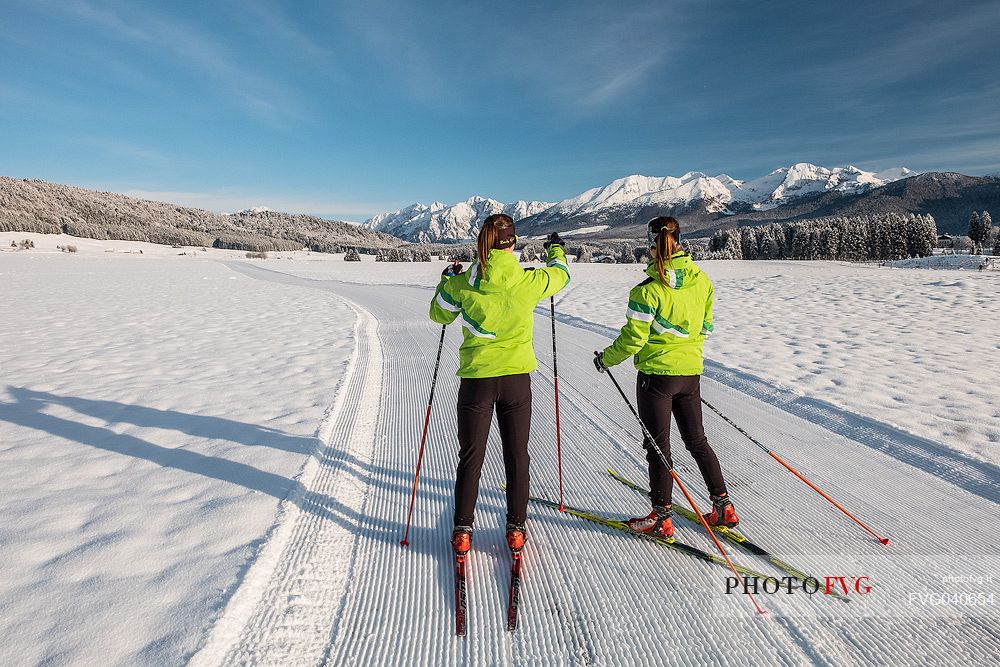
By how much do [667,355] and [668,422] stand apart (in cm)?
52

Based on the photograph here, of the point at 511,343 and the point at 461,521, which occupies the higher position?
the point at 511,343

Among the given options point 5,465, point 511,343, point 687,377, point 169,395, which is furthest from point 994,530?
point 169,395

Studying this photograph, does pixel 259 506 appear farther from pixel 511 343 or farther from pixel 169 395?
pixel 169 395

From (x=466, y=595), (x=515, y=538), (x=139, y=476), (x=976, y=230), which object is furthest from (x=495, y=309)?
(x=976, y=230)

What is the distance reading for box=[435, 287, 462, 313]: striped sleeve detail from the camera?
3203 millimetres

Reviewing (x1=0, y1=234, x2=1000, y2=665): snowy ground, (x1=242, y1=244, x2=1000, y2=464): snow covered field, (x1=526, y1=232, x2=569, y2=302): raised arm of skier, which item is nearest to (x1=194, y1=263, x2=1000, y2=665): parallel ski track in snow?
(x1=0, y1=234, x2=1000, y2=665): snowy ground

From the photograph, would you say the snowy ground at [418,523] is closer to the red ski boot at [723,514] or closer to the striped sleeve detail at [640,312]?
the red ski boot at [723,514]

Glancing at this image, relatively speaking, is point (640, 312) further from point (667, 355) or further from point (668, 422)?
point (668, 422)

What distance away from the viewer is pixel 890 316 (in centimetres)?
1229

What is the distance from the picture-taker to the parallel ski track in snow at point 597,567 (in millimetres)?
2535

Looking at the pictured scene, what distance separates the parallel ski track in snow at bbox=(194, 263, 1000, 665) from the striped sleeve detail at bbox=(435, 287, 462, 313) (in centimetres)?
172

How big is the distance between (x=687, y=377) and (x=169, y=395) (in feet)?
23.3

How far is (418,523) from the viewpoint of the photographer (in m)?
3.80

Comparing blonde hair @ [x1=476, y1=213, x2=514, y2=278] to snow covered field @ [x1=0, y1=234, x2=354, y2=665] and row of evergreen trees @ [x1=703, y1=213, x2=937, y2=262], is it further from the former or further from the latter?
row of evergreen trees @ [x1=703, y1=213, x2=937, y2=262]
